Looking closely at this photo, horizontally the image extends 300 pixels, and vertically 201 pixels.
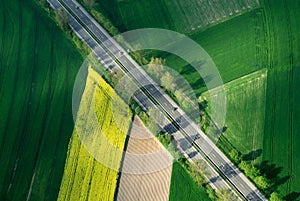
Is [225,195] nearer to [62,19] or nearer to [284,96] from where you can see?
[284,96]

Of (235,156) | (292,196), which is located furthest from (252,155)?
(292,196)

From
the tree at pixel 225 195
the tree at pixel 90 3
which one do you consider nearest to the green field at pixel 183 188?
the tree at pixel 225 195

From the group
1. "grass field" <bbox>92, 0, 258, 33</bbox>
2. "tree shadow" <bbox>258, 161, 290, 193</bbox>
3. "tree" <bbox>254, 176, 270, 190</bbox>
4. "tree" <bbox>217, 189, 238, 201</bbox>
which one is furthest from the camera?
"grass field" <bbox>92, 0, 258, 33</bbox>

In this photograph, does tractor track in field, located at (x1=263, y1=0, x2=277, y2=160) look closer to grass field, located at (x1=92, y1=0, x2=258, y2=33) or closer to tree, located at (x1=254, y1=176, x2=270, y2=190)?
grass field, located at (x1=92, y1=0, x2=258, y2=33)

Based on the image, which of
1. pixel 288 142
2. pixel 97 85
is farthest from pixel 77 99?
pixel 288 142

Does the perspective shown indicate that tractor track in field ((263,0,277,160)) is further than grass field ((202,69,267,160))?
Yes

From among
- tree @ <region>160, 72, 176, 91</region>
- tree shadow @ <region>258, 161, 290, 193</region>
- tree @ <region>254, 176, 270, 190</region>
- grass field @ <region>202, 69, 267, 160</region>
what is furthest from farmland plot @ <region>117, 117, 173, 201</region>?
tree shadow @ <region>258, 161, 290, 193</region>
